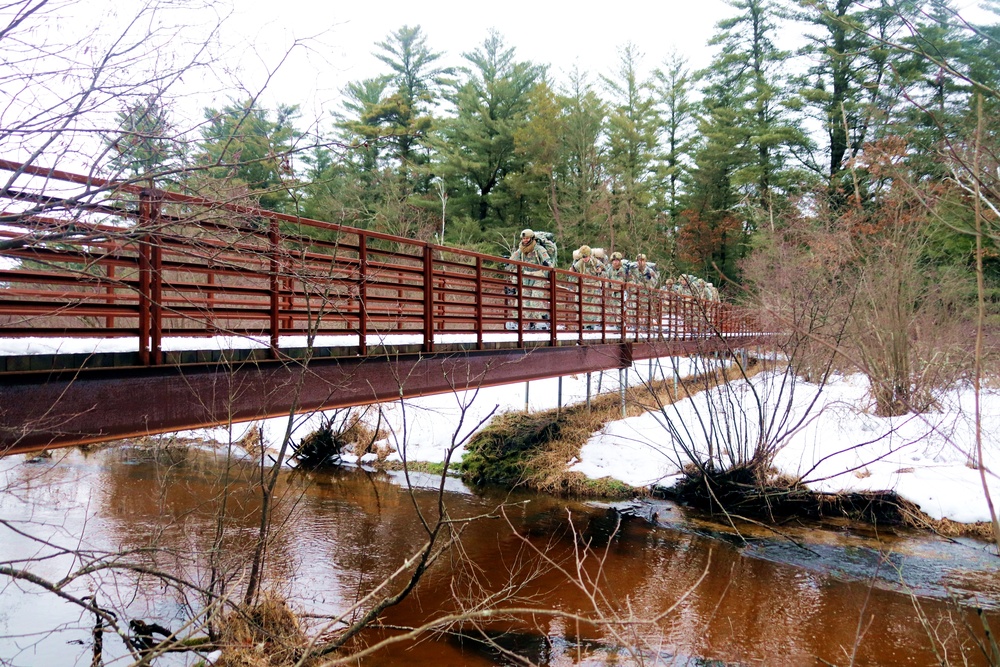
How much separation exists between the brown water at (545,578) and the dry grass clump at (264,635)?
385mm

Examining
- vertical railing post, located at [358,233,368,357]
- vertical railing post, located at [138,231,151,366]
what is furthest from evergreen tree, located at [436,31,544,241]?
vertical railing post, located at [138,231,151,366]

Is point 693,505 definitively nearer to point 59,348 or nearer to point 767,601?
point 767,601

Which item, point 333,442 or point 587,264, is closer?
point 333,442

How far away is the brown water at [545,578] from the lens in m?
6.41

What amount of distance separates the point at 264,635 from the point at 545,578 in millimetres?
4062

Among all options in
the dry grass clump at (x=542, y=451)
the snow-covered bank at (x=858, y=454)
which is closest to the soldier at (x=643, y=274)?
the dry grass clump at (x=542, y=451)

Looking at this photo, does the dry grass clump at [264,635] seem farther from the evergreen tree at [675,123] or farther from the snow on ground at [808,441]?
the evergreen tree at [675,123]

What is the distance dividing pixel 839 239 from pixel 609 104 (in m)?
22.1

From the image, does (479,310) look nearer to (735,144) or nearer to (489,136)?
(489,136)

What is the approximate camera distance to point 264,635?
561cm

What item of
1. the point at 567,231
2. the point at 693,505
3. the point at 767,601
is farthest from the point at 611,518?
the point at 567,231

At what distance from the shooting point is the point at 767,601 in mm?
7836

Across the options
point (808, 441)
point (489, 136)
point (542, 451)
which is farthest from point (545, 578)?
point (489, 136)

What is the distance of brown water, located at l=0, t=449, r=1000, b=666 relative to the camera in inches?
252
